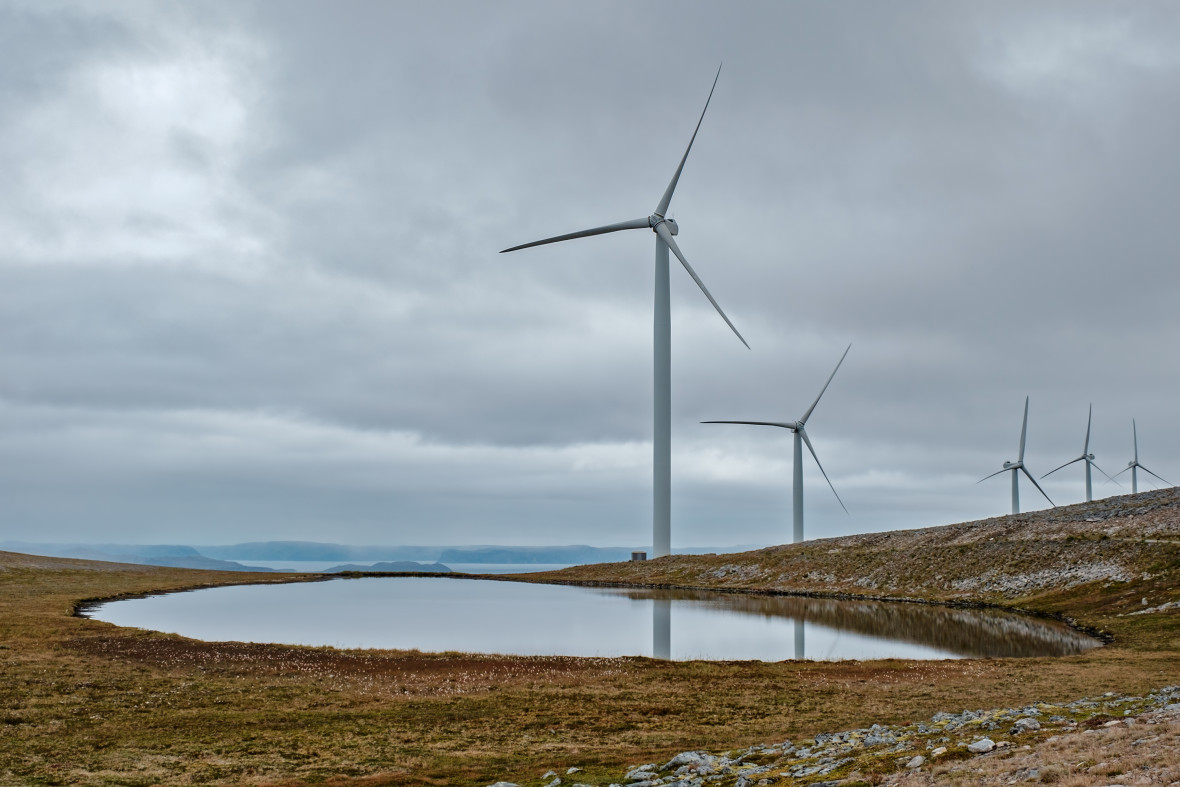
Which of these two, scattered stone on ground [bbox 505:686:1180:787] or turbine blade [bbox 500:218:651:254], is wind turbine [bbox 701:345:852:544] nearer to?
turbine blade [bbox 500:218:651:254]

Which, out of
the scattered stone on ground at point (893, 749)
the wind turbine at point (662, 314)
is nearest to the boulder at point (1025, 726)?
the scattered stone on ground at point (893, 749)

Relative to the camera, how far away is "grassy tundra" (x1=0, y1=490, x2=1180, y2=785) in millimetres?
22359

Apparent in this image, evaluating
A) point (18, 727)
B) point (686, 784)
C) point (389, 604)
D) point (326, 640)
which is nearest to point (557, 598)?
point (389, 604)

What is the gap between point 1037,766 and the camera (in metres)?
14.0

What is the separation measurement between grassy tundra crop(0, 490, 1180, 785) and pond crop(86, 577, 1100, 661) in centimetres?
513

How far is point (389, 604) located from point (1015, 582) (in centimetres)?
6841

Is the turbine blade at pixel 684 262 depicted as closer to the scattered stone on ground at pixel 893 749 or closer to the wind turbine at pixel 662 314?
the wind turbine at pixel 662 314

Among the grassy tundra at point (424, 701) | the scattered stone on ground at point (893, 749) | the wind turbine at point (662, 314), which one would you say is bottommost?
the grassy tundra at point (424, 701)

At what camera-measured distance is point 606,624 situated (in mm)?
66375

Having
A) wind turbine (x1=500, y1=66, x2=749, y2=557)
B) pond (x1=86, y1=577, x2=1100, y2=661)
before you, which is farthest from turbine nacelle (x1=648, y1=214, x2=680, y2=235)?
pond (x1=86, y1=577, x2=1100, y2=661)

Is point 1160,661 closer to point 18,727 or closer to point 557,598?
point 18,727

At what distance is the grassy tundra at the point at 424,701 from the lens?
22.4m

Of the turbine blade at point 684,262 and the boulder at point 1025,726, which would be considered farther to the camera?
the turbine blade at point 684,262

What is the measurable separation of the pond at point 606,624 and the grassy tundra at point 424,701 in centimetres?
513
